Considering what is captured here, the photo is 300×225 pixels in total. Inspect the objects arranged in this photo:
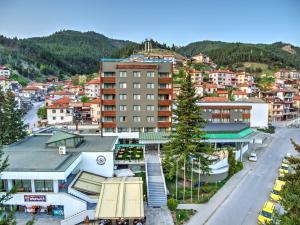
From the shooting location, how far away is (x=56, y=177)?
26922 millimetres

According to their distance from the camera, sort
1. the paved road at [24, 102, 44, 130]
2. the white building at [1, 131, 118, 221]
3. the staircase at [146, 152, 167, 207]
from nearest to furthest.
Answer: the white building at [1, 131, 118, 221], the staircase at [146, 152, 167, 207], the paved road at [24, 102, 44, 130]

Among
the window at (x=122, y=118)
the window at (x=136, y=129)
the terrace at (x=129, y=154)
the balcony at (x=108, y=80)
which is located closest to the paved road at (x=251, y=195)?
the terrace at (x=129, y=154)

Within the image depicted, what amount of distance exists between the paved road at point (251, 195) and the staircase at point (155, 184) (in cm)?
610

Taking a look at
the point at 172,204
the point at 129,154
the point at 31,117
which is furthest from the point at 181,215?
the point at 31,117

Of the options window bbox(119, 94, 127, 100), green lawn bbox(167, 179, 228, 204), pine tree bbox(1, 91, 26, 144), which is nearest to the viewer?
green lawn bbox(167, 179, 228, 204)

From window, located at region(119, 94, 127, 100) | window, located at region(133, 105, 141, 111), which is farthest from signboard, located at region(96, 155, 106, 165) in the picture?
window, located at region(119, 94, 127, 100)

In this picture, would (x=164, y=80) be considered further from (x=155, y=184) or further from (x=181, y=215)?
(x=181, y=215)

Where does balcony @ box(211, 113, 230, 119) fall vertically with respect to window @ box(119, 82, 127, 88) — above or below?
below

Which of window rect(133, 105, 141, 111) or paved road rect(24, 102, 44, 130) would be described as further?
paved road rect(24, 102, 44, 130)

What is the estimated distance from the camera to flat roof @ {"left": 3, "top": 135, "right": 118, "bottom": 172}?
2812 centimetres

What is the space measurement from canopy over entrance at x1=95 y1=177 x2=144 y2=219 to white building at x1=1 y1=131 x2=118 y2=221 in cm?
201

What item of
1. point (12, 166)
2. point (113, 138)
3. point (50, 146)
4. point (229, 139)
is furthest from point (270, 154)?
point (12, 166)

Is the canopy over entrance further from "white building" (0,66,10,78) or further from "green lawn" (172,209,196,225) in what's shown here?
"white building" (0,66,10,78)

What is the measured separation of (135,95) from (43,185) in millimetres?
25234
